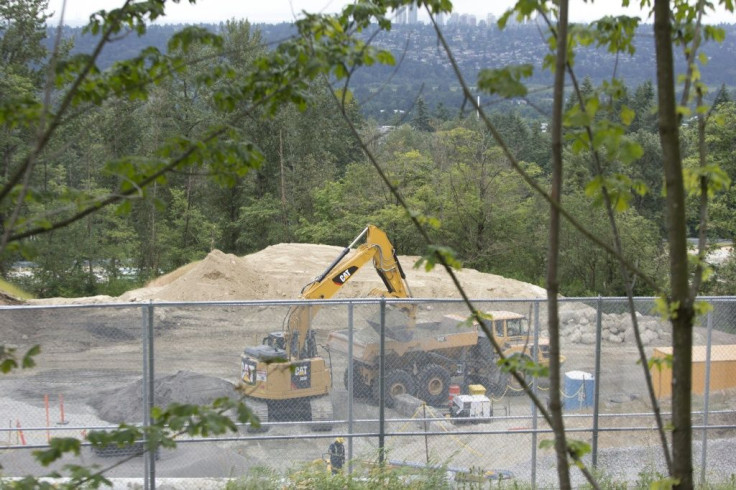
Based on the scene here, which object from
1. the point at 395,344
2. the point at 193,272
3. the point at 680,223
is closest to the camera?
the point at 680,223

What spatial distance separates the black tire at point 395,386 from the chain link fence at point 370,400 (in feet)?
0.09

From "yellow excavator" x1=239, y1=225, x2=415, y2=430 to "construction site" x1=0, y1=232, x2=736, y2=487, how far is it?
0.13ft

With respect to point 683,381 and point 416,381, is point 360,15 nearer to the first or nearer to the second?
point 683,381

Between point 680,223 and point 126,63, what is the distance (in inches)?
95.0

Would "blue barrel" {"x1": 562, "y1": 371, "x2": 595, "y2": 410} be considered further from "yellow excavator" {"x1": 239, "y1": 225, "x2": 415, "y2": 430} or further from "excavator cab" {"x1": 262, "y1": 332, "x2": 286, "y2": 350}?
"excavator cab" {"x1": 262, "y1": 332, "x2": 286, "y2": 350}

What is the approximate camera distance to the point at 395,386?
39.0 feet

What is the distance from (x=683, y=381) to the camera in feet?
7.81

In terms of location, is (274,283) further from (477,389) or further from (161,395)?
(161,395)

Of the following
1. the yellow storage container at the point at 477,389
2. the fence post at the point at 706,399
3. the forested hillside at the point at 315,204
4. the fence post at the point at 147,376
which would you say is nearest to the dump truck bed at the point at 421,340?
the yellow storage container at the point at 477,389

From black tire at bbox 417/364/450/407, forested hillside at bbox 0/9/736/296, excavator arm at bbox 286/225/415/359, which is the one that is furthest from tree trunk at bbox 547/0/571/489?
forested hillside at bbox 0/9/736/296

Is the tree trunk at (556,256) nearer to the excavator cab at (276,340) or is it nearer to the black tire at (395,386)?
the black tire at (395,386)

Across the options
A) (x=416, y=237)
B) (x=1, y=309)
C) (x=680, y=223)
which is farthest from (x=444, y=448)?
(x=416, y=237)

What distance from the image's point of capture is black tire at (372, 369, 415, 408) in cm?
1158

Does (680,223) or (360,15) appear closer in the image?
(680,223)
